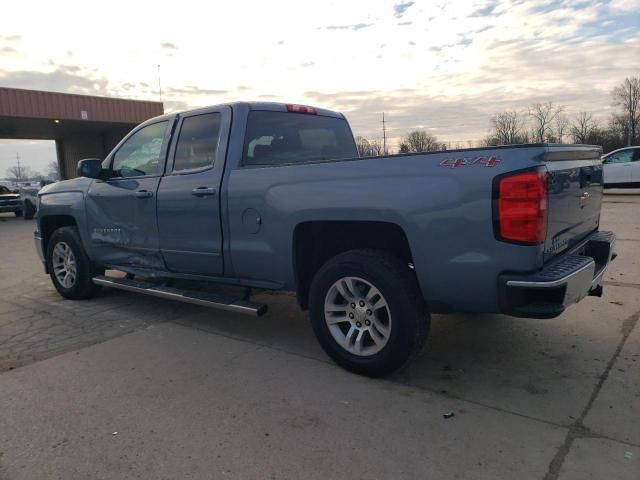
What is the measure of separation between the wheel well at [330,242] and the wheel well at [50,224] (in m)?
3.63

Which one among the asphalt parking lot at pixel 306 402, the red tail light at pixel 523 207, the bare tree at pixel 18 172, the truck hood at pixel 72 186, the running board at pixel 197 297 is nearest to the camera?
the asphalt parking lot at pixel 306 402

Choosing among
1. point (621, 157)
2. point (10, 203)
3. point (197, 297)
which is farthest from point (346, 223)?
point (10, 203)

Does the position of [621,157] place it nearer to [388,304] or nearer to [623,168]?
[623,168]

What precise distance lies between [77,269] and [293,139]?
9.94ft

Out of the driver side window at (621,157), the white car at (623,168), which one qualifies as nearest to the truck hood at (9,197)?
the white car at (623,168)

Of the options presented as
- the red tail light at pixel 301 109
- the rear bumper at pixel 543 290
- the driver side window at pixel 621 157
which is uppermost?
the red tail light at pixel 301 109

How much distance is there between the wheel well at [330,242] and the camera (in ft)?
11.9

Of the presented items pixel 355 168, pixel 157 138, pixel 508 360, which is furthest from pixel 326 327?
pixel 157 138

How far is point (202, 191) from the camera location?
4.32m

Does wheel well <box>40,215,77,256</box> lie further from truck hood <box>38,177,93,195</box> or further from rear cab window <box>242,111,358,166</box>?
rear cab window <box>242,111,358,166</box>

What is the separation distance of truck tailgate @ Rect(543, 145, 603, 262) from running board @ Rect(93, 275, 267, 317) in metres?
2.14

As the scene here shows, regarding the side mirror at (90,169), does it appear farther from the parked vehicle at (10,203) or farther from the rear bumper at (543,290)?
the parked vehicle at (10,203)

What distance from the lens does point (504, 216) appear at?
2.84 meters

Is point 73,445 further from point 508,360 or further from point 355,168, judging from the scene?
point 508,360
